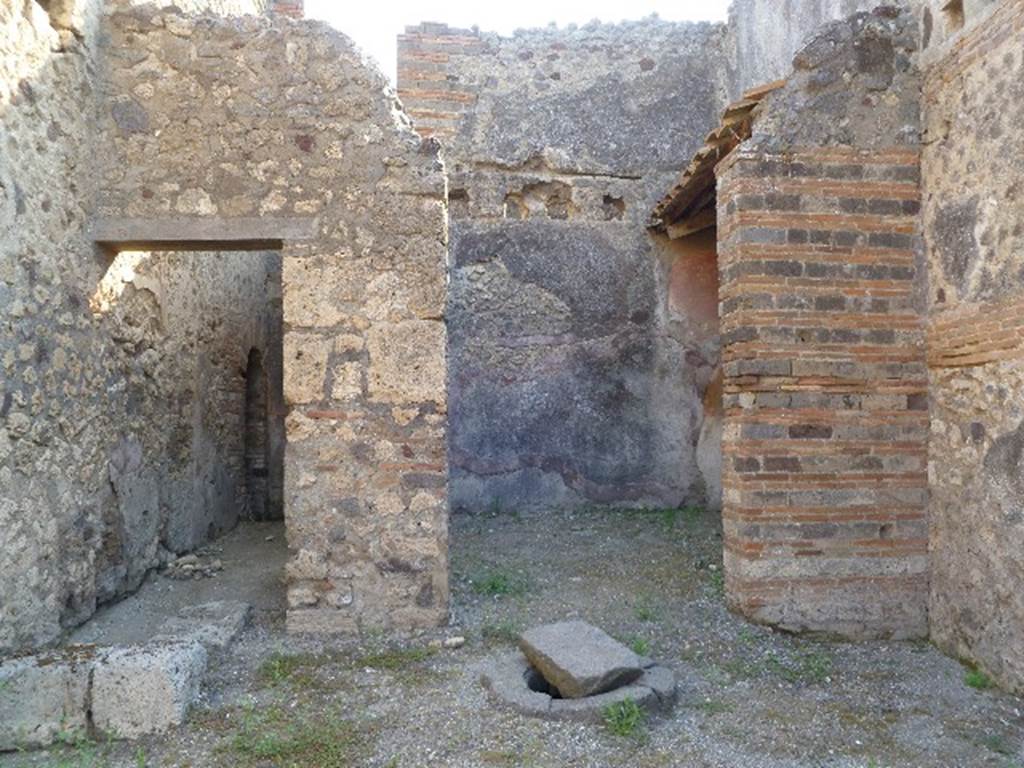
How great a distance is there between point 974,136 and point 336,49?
319cm

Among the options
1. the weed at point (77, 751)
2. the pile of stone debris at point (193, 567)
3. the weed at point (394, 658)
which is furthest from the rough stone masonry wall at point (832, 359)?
the pile of stone debris at point (193, 567)

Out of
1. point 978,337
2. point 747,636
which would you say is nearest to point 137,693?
point 747,636

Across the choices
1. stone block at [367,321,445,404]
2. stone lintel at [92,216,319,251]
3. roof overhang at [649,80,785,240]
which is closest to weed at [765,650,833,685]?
stone block at [367,321,445,404]

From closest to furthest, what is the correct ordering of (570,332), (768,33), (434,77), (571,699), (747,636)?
(571,699) → (747,636) → (768,33) → (570,332) → (434,77)

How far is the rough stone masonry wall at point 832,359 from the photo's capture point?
175 inches

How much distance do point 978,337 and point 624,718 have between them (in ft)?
7.79

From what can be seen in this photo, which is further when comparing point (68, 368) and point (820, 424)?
point (820, 424)

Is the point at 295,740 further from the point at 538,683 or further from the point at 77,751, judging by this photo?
the point at 538,683

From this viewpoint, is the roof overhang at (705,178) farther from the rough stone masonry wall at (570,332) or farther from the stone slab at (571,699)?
the stone slab at (571,699)

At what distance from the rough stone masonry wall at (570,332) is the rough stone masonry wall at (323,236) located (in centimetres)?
353

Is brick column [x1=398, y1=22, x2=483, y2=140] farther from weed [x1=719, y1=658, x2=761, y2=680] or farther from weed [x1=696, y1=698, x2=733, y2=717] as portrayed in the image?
weed [x1=696, y1=698, x2=733, y2=717]

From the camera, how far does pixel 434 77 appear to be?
8469mm

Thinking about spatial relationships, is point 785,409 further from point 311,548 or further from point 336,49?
point 336,49

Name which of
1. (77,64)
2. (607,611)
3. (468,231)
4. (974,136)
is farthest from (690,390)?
(77,64)
